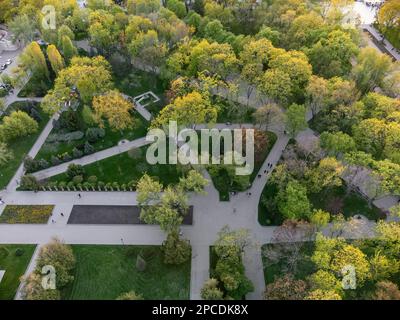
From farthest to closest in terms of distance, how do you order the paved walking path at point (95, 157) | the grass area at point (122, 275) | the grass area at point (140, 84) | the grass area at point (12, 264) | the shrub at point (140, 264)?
the grass area at point (140, 84), the paved walking path at point (95, 157), the shrub at point (140, 264), the grass area at point (12, 264), the grass area at point (122, 275)

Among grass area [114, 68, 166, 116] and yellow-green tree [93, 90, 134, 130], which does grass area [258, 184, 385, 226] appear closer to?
yellow-green tree [93, 90, 134, 130]

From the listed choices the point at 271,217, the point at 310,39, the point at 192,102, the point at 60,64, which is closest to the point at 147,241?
the point at 271,217

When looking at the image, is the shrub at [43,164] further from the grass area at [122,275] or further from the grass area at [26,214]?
the grass area at [122,275]

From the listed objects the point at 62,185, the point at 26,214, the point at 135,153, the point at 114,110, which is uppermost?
the point at 114,110

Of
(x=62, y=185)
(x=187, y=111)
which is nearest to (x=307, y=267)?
(x=187, y=111)

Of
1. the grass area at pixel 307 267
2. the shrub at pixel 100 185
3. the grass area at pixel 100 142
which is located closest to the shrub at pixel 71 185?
the shrub at pixel 100 185

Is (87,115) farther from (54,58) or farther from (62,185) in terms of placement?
(54,58)
